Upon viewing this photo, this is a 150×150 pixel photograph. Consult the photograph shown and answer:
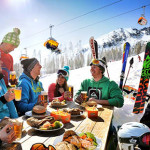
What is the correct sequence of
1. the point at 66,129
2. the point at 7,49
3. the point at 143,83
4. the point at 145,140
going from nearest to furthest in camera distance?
the point at 145,140 → the point at 66,129 → the point at 7,49 → the point at 143,83

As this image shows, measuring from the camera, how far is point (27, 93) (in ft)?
8.78

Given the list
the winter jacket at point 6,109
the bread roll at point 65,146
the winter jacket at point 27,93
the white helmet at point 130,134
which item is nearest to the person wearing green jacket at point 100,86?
the winter jacket at point 27,93

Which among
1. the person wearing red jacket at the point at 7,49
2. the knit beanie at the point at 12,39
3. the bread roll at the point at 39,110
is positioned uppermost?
the knit beanie at the point at 12,39

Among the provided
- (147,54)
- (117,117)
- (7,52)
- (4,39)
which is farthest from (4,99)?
(147,54)

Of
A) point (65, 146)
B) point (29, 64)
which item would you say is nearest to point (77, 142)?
point (65, 146)

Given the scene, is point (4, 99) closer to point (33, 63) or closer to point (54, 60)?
point (33, 63)

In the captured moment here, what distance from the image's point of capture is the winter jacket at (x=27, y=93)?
249cm

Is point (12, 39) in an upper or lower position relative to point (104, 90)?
upper

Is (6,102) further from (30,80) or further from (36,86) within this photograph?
(36,86)

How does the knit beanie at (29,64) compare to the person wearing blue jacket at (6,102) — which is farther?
the knit beanie at (29,64)

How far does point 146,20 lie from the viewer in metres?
10.1

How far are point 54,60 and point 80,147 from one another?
58980mm

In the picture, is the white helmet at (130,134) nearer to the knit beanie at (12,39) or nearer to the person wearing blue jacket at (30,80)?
the person wearing blue jacket at (30,80)

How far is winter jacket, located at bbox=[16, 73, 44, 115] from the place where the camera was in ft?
8.17
